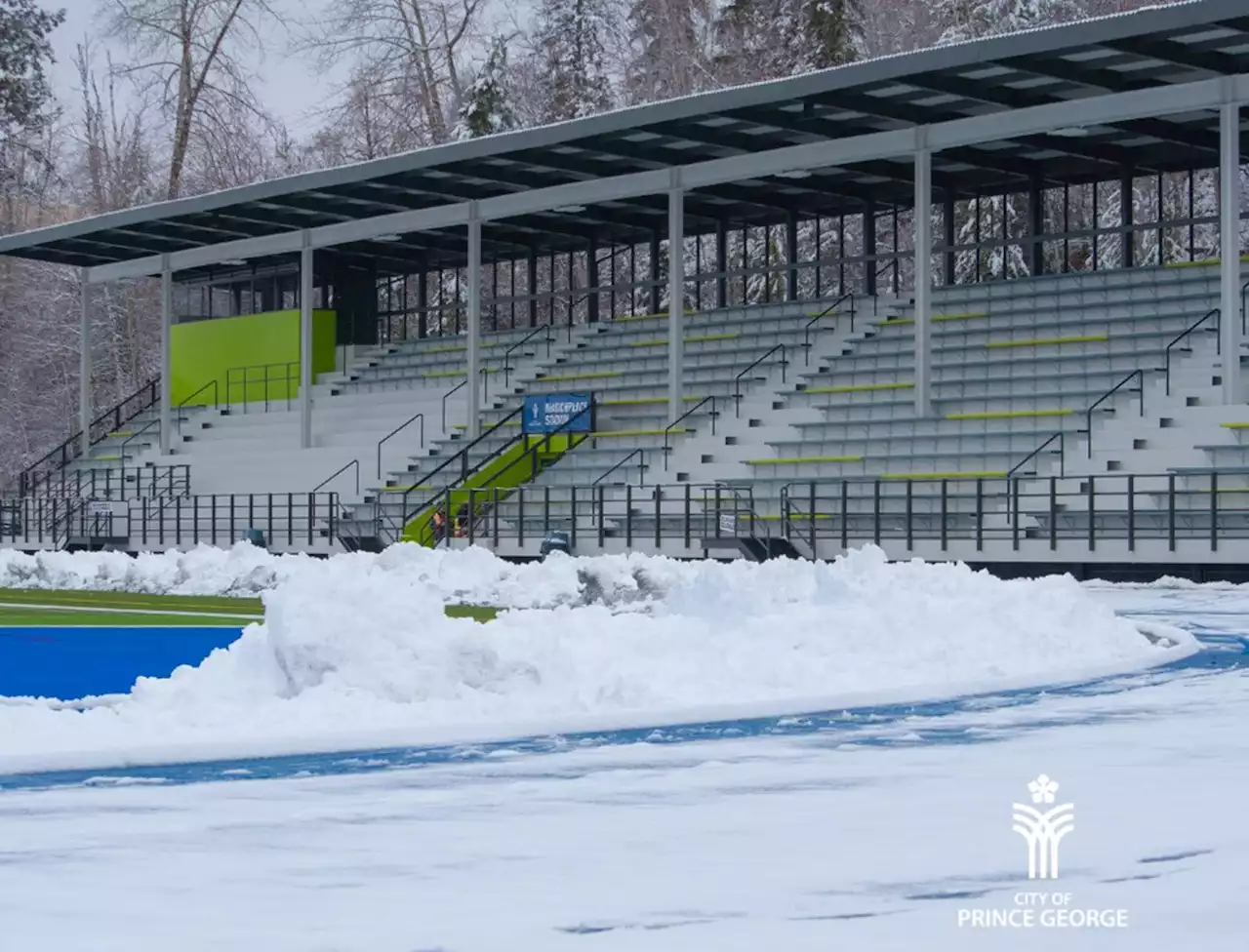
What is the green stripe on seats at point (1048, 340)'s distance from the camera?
31.7 m

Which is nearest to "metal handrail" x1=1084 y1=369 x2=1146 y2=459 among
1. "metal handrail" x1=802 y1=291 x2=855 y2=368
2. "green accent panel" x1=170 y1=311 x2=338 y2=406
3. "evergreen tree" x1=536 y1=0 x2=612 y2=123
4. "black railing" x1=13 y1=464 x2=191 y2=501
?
"metal handrail" x1=802 y1=291 x2=855 y2=368

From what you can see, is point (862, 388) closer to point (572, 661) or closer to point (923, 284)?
point (923, 284)

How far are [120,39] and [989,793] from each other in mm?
59962

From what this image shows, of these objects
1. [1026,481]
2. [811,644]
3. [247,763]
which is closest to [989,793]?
[247,763]

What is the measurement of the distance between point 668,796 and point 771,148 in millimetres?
28419

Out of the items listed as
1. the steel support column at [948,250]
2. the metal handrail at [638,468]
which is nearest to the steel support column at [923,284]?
the metal handrail at [638,468]

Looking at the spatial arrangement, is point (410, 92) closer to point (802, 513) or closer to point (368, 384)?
point (368, 384)

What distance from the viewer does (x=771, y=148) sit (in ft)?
115

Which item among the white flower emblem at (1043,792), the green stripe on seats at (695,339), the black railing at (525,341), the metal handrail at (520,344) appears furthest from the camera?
the black railing at (525,341)

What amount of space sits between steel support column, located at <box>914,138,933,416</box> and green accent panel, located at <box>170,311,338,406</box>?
20.6 metres

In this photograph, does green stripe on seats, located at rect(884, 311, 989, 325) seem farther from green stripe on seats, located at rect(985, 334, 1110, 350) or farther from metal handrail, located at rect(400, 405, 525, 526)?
metal handrail, located at rect(400, 405, 525, 526)

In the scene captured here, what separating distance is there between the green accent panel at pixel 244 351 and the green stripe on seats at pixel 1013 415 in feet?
71.6

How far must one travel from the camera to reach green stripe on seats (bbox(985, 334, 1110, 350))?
104 feet

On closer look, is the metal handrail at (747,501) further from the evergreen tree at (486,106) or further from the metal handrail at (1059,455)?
the evergreen tree at (486,106)
